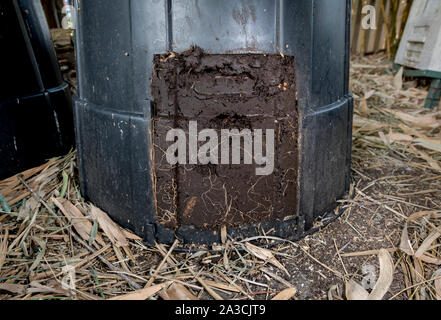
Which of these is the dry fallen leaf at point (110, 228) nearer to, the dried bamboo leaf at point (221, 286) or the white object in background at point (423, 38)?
the dried bamboo leaf at point (221, 286)

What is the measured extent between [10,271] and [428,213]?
207 centimetres

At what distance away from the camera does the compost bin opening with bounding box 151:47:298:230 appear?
5.16 feet

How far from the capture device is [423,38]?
4.16m

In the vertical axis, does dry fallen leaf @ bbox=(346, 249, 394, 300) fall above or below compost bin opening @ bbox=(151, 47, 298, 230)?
below

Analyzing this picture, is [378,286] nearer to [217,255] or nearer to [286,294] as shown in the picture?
[286,294]

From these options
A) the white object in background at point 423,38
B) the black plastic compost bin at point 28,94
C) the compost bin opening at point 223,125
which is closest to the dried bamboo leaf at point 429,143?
the white object in background at point 423,38

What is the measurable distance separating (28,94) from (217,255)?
1.59 meters

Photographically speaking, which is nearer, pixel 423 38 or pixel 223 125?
pixel 223 125

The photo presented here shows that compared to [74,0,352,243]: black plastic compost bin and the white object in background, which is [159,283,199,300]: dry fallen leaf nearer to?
[74,0,352,243]: black plastic compost bin

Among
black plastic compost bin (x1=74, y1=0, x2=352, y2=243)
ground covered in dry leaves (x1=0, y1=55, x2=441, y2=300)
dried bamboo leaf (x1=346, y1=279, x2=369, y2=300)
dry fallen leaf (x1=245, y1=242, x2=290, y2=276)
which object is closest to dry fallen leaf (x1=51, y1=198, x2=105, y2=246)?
ground covered in dry leaves (x1=0, y1=55, x2=441, y2=300)

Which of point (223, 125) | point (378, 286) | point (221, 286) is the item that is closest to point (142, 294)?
point (221, 286)

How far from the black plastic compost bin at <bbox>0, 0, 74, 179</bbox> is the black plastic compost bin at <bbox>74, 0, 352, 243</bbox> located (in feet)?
1.94

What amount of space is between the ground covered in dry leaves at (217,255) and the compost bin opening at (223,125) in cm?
17

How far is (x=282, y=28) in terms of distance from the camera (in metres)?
1.57
